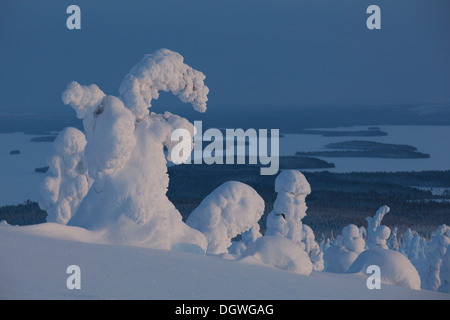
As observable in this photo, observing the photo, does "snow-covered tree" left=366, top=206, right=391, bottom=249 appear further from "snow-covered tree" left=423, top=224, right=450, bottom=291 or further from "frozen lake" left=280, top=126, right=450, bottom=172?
"frozen lake" left=280, top=126, right=450, bottom=172

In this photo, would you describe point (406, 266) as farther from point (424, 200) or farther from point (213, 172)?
point (213, 172)

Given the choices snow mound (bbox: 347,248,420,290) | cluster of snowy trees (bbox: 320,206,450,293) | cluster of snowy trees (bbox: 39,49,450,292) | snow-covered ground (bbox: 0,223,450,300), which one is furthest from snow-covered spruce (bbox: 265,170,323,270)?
snow-covered ground (bbox: 0,223,450,300)

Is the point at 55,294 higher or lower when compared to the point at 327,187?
lower

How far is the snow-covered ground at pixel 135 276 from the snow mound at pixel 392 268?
66cm

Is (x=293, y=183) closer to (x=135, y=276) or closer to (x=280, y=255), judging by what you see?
(x=280, y=255)

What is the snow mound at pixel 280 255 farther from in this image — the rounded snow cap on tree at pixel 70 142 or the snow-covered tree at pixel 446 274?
the rounded snow cap on tree at pixel 70 142

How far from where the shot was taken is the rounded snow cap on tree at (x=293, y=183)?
1502cm

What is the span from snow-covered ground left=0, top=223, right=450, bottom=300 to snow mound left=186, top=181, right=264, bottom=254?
3.48m

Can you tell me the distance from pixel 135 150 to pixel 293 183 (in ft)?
17.7

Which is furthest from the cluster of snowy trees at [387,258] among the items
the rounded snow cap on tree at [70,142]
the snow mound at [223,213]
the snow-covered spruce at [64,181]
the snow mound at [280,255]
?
the rounded snow cap on tree at [70,142]

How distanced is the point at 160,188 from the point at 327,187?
5508 cm

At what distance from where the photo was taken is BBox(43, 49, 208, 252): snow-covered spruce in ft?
→ 33.1

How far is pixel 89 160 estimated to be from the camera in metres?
10.3

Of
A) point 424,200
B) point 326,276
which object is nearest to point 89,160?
point 326,276
